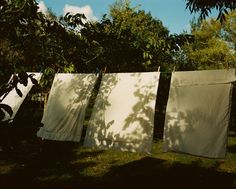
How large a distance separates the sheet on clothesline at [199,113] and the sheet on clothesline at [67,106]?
2.11 metres

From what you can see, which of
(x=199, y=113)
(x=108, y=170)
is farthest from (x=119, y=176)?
(x=199, y=113)

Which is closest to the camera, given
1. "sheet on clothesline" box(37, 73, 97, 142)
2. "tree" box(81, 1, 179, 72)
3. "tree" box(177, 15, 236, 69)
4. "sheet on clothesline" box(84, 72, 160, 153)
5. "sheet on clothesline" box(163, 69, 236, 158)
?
"tree" box(81, 1, 179, 72)

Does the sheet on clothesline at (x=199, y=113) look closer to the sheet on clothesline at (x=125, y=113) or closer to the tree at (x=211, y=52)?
the sheet on clothesline at (x=125, y=113)

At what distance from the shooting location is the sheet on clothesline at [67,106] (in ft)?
24.2

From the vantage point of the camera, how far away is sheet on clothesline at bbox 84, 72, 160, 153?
20.7 feet

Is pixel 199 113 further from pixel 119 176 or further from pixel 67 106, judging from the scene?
pixel 67 106

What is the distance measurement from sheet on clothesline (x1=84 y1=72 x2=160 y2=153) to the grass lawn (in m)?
0.75

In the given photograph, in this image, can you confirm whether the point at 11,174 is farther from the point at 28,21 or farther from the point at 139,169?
the point at 28,21

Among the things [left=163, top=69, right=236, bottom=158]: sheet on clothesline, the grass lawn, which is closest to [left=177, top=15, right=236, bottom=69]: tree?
the grass lawn

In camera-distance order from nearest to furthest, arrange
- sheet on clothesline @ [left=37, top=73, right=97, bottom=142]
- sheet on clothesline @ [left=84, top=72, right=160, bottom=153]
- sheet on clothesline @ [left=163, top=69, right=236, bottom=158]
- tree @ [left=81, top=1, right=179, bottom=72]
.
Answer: tree @ [left=81, top=1, right=179, bottom=72], sheet on clothesline @ [left=163, top=69, right=236, bottom=158], sheet on clothesline @ [left=84, top=72, right=160, bottom=153], sheet on clothesline @ [left=37, top=73, right=97, bottom=142]

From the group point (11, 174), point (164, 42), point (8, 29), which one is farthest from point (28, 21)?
point (11, 174)

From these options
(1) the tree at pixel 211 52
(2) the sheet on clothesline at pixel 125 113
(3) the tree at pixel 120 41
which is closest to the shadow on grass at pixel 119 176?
(2) the sheet on clothesline at pixel 125 113

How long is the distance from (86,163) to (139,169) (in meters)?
1.40

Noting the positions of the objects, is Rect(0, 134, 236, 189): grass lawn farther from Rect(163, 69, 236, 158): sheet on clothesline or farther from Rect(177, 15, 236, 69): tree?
Rect(177, 15, 236, 69): tree
